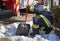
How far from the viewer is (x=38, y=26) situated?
245 inches

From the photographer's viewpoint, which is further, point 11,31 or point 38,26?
point 11,31

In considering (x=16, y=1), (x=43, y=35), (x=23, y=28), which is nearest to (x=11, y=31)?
(x=23, y=28)

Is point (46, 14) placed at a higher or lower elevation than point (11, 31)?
higher

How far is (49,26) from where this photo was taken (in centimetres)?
626

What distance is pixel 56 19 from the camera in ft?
19.7

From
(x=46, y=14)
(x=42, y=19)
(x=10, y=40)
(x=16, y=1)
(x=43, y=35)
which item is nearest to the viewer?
(x=10, y=40)

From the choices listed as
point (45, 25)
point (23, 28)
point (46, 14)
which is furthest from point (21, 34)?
point (46, 14)

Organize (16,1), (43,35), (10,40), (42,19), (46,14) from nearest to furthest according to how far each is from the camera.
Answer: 1. (10,40)
2. (43,35)
3. (42,19)
4. (46,14)
5. (16,1)

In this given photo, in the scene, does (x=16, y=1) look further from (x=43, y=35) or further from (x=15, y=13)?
(x=43, y=35)

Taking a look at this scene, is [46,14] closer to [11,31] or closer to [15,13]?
[11,31]

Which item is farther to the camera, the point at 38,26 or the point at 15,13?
the point at 15,13

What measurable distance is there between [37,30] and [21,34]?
15.1 inches

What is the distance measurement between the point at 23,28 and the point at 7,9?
4681mm

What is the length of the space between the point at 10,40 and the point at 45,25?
1.22 m
